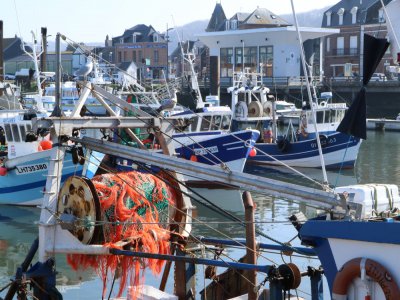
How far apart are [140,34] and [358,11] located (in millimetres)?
32919

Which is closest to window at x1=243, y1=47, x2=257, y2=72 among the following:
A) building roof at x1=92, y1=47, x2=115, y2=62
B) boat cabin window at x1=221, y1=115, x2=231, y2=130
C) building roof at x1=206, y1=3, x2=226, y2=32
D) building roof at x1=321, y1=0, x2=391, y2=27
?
building roof at x1=321, y1=0, x2=391, y2=27

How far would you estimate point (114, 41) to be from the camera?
328ft

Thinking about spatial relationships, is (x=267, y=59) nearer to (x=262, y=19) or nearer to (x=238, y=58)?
(x=238, y=58)

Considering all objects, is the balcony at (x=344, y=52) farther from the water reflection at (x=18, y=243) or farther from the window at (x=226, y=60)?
the water reflection at (x=18, y=243)

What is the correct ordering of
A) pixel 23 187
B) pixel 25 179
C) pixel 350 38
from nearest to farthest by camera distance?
1. pixel 25 179
2. pixel 23 187
3. pixel 350 38

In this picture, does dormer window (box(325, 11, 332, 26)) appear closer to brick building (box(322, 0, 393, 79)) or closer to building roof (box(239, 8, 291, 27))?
brick building (box(322, 0, 393, 79))

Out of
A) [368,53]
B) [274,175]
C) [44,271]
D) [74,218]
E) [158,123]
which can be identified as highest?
[368,53]

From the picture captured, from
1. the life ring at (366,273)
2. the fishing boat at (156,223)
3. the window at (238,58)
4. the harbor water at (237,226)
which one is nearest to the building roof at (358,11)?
the window at (238,58)

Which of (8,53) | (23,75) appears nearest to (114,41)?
(8,53)

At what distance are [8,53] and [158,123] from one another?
89.6 meters

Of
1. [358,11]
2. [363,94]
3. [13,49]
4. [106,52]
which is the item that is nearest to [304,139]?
[363,94]

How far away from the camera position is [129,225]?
9156mm

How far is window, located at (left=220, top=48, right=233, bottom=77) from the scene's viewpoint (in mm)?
60281

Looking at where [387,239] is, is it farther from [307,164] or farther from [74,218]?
[307,164]
